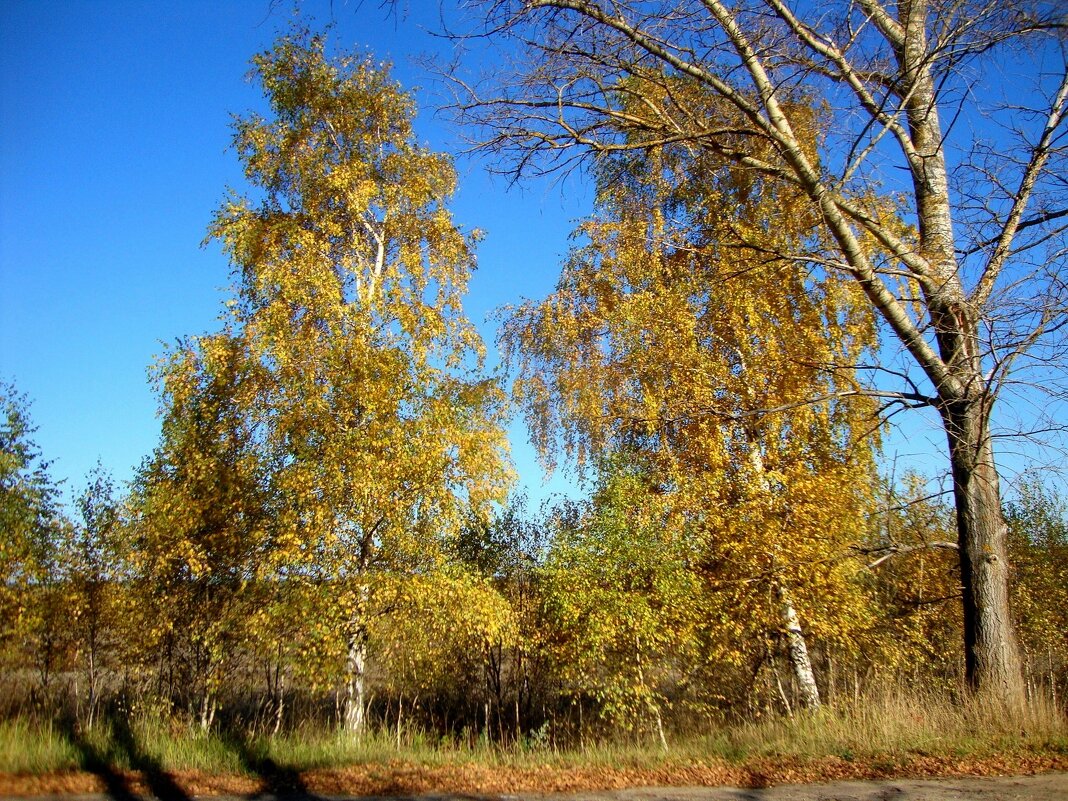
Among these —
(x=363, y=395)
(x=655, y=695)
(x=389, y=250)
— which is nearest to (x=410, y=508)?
(x=363, y=395)

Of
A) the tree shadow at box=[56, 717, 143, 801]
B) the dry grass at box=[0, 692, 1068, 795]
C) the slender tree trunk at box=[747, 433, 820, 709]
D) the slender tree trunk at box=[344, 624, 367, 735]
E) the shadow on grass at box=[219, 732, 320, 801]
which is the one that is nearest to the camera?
the tree shadow at box=[56, 717, 143, 801]

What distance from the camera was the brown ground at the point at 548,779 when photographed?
539 cm

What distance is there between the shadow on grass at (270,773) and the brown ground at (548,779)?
2 cm

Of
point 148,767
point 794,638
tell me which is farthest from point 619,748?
point 148,767

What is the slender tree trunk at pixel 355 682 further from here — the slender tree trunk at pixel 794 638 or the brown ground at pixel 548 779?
the slender tree trunk at pixel 794 638

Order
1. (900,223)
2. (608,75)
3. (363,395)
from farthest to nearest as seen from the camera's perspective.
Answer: (900,223) < (363,395) < (608,75)

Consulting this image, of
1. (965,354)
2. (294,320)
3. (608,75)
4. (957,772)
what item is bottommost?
(957,772)

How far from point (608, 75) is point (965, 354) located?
5.44 meters

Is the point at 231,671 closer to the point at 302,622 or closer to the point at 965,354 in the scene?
the point at 302,622

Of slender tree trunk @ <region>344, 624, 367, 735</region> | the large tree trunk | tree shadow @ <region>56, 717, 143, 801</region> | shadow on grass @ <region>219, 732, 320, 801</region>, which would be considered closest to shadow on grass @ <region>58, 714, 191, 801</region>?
tree shadow @ <region>56, 717, 143, 801</region>

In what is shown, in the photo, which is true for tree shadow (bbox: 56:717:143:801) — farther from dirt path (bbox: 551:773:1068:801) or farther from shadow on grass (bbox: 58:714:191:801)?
dirt path (bbox: 551:773:1068:801)

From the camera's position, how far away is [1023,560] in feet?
49.2

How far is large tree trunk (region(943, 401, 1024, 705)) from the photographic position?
685 cm

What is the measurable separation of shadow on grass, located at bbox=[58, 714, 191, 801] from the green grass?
18mm
